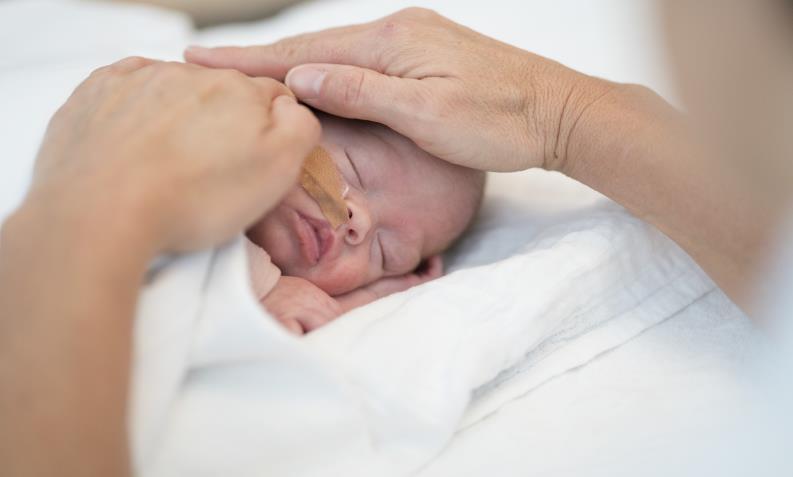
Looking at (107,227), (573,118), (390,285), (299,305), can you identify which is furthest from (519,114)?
(107,227)

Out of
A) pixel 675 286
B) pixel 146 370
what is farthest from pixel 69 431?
pixel 675 286

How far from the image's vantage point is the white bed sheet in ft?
3.24

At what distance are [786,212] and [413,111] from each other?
1.73 ft

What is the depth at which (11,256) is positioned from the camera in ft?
2.49

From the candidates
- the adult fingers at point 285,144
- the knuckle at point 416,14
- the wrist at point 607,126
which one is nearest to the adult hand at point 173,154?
the adult fingers at point 285,144

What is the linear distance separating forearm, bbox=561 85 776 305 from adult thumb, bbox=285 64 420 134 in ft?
0.94

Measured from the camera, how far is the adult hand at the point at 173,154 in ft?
2.49

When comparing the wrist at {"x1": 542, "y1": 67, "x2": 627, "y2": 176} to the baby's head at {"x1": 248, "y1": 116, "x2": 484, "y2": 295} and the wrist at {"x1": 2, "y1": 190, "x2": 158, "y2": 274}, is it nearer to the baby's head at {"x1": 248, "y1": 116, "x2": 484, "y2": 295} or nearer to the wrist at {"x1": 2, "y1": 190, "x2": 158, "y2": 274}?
the baby's head at {"x1": 248, "y1": 116, "x2": 484, "y2": 295}

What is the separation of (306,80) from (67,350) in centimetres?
59

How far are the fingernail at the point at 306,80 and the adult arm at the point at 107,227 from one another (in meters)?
0.20

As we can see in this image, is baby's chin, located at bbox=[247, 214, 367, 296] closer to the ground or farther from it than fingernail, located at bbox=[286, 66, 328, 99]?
closer to the ground

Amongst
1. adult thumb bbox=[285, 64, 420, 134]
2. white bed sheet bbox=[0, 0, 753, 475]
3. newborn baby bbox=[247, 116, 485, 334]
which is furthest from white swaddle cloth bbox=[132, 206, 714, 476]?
adult thumb bbox=[285, 64, 420, 134]

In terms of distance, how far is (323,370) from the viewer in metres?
0.85

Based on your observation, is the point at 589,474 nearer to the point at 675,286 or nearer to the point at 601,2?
the point at 675,286
